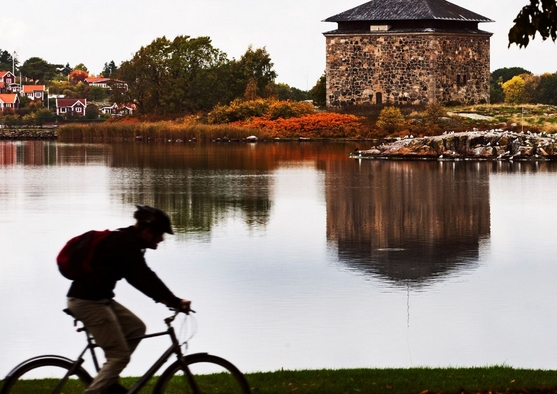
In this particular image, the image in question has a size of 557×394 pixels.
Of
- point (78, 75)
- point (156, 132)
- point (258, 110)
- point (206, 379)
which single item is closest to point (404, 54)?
point (258, 110)

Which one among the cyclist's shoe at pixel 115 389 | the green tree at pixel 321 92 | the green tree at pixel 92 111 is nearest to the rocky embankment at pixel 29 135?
the green tree at pixel 321 92

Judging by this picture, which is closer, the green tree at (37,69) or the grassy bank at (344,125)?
the grassy bank at (344,125)

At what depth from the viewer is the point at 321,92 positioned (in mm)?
73938

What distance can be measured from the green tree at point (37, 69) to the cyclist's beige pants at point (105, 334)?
517 feet

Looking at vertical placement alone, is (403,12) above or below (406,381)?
above

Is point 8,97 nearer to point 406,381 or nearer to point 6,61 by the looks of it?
point 6,61

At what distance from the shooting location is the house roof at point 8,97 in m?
138

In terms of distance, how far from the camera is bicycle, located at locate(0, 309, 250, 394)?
7773 millimetres

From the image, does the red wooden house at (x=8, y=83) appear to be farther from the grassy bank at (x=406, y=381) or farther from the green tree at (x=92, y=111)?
the grassy bank at (x=406, y=381)

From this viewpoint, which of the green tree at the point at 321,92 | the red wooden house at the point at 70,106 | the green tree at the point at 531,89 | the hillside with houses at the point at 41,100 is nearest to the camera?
the green tree at the point at 321,92

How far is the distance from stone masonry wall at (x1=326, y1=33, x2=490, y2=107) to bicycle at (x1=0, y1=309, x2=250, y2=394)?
59587 millimetres

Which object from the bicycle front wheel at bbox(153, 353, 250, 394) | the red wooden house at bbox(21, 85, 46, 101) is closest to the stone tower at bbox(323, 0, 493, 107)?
the bicycle front wheel at bbox(153, 353, 250, 394)

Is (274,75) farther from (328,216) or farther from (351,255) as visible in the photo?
(351,255)

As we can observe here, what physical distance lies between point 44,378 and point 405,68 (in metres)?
60.6
